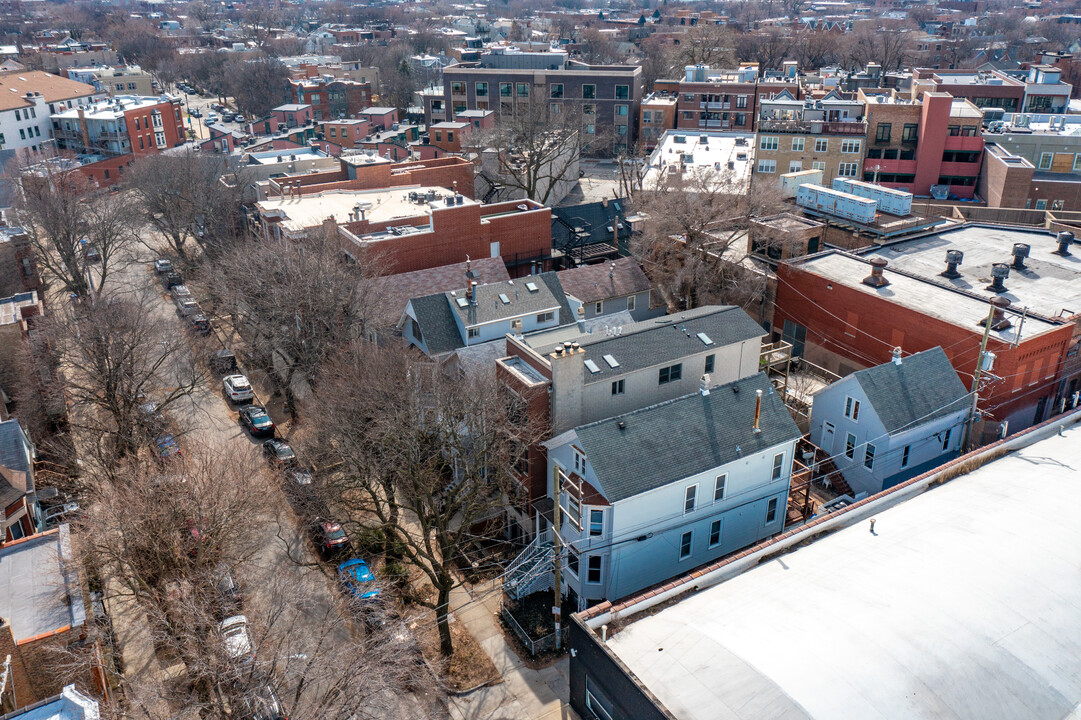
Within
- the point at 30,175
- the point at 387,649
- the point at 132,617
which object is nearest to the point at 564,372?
the point at 387,649

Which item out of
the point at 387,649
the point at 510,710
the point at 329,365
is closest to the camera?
the point at 387,649

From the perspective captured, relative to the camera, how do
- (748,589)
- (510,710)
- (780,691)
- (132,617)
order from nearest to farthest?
(780,691) → (748,589) → (510,710) → (132,617)

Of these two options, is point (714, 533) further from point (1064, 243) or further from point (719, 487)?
point (1064, 243)

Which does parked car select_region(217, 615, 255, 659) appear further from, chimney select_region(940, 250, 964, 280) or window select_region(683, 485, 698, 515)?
chimney select_region(940, 250, 964, 280)

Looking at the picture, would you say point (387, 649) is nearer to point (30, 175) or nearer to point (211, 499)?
point (211, 499)

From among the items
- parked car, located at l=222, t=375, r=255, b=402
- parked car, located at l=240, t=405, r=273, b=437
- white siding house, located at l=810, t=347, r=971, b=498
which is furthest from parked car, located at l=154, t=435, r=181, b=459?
white siding house, located at l=810, t=347, r=971, b=498

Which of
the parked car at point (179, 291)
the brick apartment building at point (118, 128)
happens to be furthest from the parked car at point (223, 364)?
the brick apartment building at point (118, 128)
